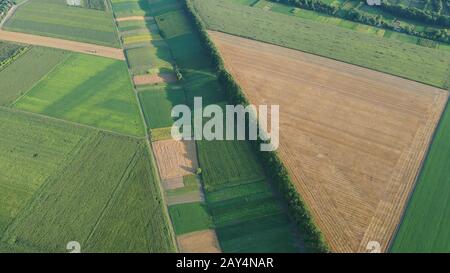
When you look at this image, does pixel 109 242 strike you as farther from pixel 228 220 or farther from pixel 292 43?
pixel 292 43

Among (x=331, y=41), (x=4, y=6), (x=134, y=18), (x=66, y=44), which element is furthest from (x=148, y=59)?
(x=4, y=6)

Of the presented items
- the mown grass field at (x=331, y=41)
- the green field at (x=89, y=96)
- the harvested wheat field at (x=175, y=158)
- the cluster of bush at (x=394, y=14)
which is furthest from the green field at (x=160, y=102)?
the cluster of bush at (x=394, y=14)

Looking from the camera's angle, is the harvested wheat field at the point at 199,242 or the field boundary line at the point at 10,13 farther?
the field boundary line at the point at 10,13

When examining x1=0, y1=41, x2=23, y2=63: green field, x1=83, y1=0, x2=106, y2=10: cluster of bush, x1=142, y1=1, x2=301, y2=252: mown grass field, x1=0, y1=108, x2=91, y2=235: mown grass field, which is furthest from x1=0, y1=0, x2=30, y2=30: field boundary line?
x1=142, y1=1, x2=301, y2=252: mown grass field

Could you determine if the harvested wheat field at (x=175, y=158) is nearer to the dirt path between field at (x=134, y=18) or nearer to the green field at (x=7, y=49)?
the green field at (x=7, y=49)

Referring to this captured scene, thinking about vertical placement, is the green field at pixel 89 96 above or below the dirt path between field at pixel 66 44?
below

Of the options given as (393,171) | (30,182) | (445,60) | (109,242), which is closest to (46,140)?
(30,182)

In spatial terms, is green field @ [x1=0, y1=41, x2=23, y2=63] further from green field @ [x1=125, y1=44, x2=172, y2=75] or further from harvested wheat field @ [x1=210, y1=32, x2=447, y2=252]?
harvested wheat field @ [x1=210, y1=32, x2=447, y2=252]

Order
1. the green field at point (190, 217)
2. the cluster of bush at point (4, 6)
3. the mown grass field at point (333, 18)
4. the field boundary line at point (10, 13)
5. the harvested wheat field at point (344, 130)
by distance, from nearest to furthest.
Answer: the green field at point (190, 217)
the harvested wheat field at point (344, 130)
the mown grass field at point (333, 18)
the field boundary line at point (10, 13)
the cluster of bush at point (4, 6)
